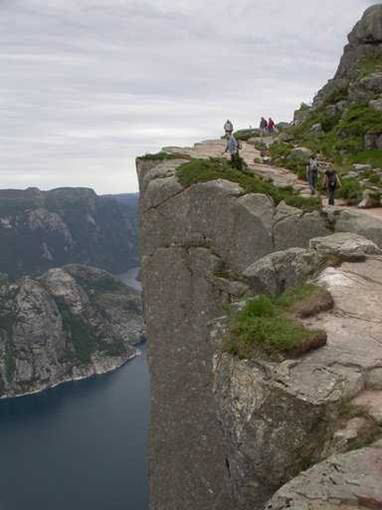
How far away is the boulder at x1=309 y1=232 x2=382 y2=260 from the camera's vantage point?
16406 mm

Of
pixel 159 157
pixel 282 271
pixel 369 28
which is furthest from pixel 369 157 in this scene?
pixel 369 28

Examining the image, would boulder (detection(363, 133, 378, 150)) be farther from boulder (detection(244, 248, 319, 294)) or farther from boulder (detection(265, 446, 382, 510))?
boulder (detection(265, 446, 382, 510))

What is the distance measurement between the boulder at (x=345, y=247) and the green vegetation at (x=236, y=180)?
4057 mm

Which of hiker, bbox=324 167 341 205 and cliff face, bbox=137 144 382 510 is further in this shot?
hiker, bbox=324 167 341 205

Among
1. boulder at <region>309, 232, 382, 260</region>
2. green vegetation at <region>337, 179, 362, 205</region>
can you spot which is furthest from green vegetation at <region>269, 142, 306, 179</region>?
boulder at <region>309, 232, 382, 260</region>

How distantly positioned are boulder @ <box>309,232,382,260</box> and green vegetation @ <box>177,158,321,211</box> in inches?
160

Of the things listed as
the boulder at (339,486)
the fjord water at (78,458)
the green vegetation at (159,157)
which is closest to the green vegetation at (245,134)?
the green vegetation at (159,157)

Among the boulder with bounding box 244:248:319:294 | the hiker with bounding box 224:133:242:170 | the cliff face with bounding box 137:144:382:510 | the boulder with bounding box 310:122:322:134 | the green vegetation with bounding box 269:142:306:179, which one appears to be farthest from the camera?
the boulder with bounding box 310:122:322:134

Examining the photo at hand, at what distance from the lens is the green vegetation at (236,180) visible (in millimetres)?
22172

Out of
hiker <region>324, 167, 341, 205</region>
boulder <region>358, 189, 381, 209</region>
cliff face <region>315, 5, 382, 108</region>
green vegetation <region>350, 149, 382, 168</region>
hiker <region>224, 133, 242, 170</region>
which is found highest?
cliff face <region>315, 5, 382, 108</region>

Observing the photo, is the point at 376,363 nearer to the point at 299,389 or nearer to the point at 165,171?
the point at 299,389

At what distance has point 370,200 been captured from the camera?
24906mm

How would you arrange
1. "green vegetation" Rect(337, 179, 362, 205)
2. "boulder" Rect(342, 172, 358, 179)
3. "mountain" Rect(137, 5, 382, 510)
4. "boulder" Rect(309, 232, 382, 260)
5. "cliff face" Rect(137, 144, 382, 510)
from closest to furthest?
"mountain" Rect(137, 5, 382, 510) → "boulder" Rect(309, 232, 382, 260) → "cliff face" Rect(137, 144, 382, 510) → "green vegetation" Rect(337, 179, 362, 205) → "boulder" Rect(342, 172, 358, 179)

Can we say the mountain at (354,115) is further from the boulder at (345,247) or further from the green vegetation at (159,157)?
the boulder at (345,247)
